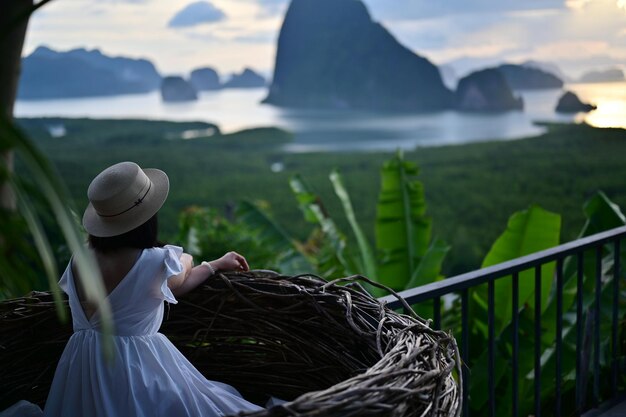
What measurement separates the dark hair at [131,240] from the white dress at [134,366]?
0.07 feet

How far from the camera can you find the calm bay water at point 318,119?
21.5 m

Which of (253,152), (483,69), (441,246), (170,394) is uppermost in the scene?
(170,394)

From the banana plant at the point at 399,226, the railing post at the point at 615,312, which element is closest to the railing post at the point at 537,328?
the railing post at the point at 615,312

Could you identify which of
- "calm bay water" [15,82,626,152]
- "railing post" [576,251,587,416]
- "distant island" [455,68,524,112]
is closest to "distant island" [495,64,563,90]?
"distant island" [455,68,524,112]

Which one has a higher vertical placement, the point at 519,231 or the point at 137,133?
the point at 519,231

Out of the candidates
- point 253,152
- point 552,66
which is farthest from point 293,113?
point 552,66

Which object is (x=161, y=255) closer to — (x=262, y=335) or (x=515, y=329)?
(x=262, y=335)

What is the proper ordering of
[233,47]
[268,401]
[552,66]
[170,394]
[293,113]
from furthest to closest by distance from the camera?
[293,113] < [233,47] < [552,66] < [268,401] < [170,394]

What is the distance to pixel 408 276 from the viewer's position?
4082mm

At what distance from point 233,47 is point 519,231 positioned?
1648 centimetres

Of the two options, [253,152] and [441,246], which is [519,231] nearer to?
[441,246]

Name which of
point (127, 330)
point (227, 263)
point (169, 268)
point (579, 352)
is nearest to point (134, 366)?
point (127, 330)

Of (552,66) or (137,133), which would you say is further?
(137,133)

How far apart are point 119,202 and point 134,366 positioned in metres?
0.32
